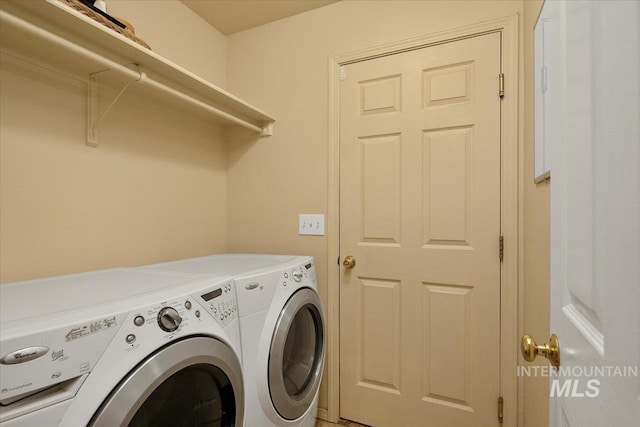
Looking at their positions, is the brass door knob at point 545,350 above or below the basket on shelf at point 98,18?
below

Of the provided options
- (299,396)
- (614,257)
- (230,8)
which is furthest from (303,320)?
(230,8)

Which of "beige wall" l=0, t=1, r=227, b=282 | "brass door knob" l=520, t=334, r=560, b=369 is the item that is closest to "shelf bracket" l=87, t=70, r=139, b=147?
"beige wall" l=0, t=1, r=227, b=282

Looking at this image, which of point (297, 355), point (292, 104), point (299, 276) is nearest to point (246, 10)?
point (292, 104)

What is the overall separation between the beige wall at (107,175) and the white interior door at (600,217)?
167 cm

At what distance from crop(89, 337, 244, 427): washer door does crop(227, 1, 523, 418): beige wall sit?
0.97 m

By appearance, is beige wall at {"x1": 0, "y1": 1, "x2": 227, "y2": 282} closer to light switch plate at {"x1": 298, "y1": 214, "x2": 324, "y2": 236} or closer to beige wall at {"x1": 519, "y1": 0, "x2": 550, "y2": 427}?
light switch plate at {"x1": 298, "y1": 214, "x2": 324, "y2": 236}

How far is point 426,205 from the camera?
1.67 m

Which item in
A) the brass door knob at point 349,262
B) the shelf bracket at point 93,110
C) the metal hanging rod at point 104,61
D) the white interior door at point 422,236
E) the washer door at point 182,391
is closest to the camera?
the washer door at point 182,391

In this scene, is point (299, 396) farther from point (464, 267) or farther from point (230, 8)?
point (230, 8)

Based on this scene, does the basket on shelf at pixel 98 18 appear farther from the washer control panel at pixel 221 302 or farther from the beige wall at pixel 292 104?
the washer control panel at pixel 221 302

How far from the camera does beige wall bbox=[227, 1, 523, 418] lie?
1813 millimetres

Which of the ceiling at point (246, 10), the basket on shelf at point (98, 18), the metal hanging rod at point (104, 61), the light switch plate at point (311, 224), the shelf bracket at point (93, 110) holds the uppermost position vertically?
the ceiling at point (246, 10)

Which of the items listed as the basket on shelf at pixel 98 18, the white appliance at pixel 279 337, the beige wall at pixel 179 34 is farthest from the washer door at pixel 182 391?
the beige wall at pixel 179 34

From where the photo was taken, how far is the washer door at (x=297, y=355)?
1257mm
